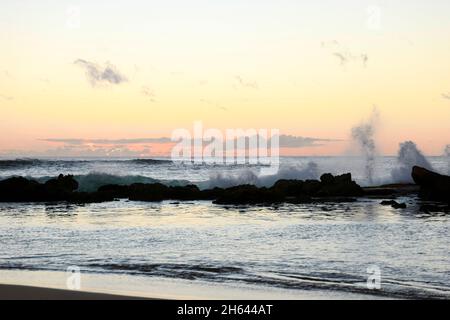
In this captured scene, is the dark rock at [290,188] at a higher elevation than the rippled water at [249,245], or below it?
higher

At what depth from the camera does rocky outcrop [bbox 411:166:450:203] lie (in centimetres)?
2886

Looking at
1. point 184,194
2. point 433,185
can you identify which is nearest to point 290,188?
point 184,194

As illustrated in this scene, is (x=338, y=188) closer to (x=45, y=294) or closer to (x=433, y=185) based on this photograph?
(x=433, y=185)

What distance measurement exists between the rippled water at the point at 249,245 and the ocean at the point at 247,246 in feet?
0.07

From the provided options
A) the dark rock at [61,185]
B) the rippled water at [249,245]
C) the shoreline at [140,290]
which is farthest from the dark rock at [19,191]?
the shoreline at [140,290]

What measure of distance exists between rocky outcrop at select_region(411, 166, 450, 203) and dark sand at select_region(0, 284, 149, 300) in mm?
21428

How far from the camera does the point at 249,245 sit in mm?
15422

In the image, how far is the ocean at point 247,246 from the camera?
1134 cm

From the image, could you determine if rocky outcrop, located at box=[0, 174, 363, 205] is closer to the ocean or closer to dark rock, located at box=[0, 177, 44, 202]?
dark rock, located at box=[0, 177, 44, 202]

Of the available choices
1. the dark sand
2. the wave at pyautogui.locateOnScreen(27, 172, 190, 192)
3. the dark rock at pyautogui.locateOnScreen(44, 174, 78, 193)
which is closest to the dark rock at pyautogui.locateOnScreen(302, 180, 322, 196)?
the dark rock at pyautogui.locateOnScreen(44, 174, 78, 193)

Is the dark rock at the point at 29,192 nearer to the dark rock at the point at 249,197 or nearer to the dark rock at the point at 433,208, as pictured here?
the dark rock at the point at 249,197

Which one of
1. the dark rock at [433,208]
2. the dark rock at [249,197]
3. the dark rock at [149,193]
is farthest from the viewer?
the dark rock at [149,193]

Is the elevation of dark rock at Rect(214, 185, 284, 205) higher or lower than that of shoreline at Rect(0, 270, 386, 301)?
higher

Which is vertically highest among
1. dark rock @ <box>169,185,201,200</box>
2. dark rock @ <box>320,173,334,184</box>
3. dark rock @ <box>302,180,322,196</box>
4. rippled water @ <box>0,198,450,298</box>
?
dark rock @ <box>320,173,334,184</box>
